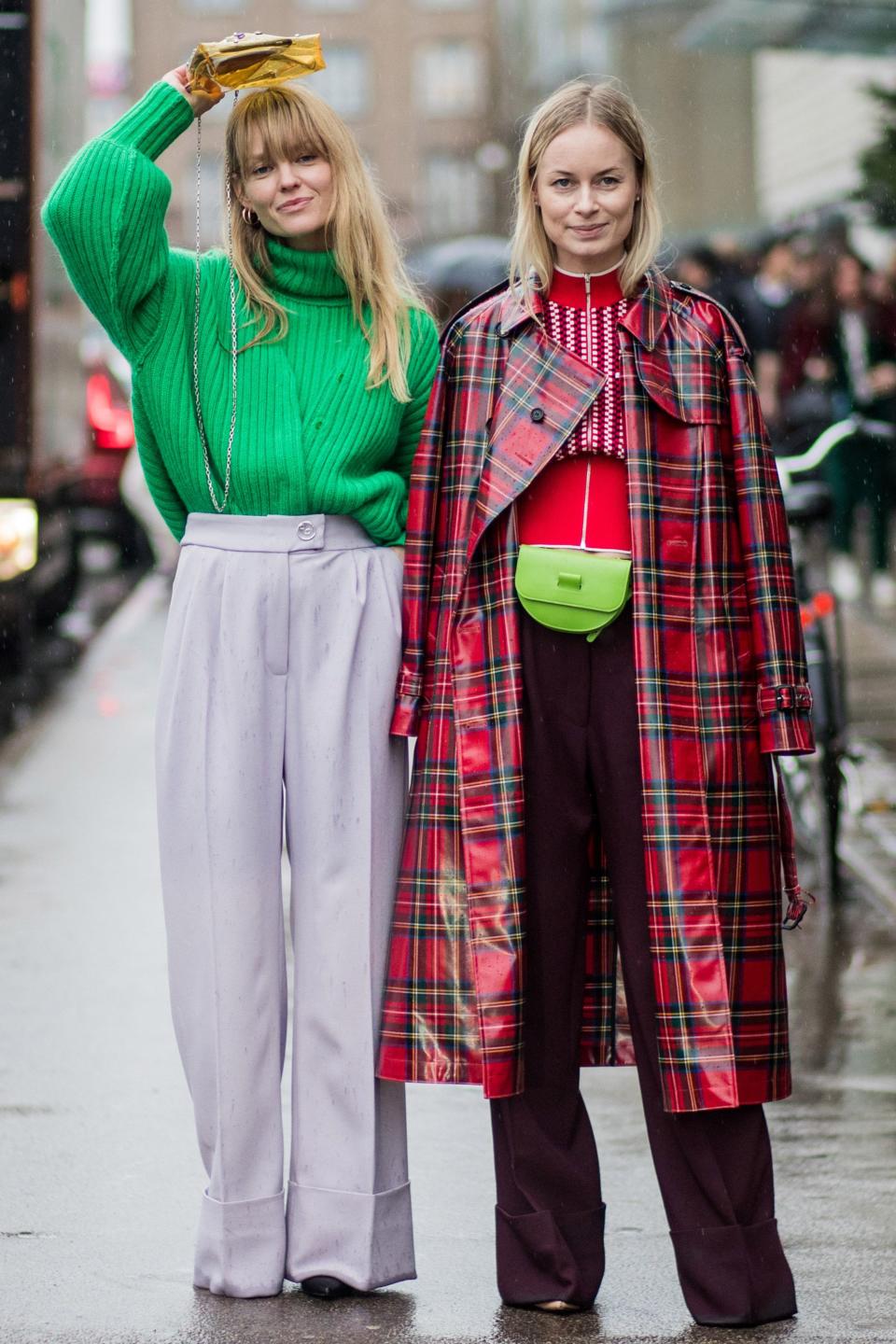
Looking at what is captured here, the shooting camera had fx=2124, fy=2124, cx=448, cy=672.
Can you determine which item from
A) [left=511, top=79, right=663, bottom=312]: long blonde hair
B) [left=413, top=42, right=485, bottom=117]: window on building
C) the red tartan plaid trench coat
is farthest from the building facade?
the red tartan plaid trench coat

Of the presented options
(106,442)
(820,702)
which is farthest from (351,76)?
(820,702)

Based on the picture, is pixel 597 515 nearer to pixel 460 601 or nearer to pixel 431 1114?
pixel 460 601

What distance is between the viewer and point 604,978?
3621 mm

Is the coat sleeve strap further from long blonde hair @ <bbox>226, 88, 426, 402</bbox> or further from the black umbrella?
the black umbrella

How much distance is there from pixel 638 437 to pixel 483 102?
67.4 metres

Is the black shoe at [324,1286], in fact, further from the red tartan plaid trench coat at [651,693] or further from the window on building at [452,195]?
the window on building at [452,195]

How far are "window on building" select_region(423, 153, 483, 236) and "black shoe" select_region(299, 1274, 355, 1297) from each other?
6630 cm

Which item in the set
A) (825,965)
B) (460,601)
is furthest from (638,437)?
(825,965)

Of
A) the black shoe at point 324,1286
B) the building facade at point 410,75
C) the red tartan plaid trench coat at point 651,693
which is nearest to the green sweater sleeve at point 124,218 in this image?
the red tartan plaid trench coat at point 651,693

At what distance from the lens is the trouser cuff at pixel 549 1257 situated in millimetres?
3533

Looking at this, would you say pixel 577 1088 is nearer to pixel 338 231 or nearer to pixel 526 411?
pixel 526 411

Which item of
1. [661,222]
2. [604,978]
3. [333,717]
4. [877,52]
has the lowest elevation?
[604,978]

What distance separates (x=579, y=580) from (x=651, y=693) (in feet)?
0.71

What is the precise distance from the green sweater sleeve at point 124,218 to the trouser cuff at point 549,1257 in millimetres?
1605
